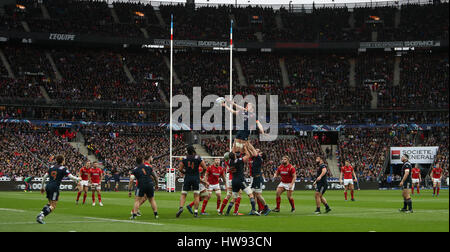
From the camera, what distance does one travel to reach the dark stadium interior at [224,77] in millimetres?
67750

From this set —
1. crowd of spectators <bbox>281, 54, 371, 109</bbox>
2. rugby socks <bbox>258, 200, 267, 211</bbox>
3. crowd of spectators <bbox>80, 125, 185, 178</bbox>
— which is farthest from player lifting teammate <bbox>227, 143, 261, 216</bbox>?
crowd of spectators <bbox>281, 54, 371, 109</bbox>

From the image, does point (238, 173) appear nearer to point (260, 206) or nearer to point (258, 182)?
point (258, 182)

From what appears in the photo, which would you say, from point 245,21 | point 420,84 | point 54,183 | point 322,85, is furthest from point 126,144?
point 54,183

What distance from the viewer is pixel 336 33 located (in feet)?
263

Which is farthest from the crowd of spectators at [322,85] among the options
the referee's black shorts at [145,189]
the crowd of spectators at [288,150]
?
the referee's black shorts at [145,189]

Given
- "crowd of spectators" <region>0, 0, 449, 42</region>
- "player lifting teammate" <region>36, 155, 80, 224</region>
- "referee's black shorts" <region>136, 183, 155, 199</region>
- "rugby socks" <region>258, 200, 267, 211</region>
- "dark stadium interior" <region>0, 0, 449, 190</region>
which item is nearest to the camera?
"player lifting teammate" <region>36, 155, 80, 224</region>

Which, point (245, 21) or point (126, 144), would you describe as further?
point (245, 21)

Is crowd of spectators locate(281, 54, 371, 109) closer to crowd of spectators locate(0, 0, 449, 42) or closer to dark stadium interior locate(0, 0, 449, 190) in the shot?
dark stadium interior locate(0, 0, 449, 190)

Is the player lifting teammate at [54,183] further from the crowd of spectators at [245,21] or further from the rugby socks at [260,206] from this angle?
the crowd of spectators at [245,21]

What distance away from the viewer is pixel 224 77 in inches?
3093

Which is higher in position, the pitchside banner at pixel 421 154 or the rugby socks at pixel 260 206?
the pitchside banner at pixel 421 154

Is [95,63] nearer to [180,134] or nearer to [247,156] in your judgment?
[180,134]

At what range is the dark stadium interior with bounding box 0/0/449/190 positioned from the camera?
222 ft

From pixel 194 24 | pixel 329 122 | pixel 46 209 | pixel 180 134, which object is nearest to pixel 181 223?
pixel 46 209
